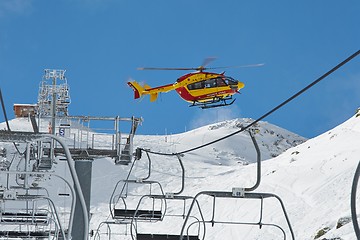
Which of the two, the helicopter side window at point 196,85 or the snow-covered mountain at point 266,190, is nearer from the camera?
the snow-covered mountain at point 266,190

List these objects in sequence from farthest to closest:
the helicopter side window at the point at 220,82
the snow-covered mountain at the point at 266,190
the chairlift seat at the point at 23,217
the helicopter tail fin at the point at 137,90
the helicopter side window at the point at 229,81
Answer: the helicopter tail fin at the point at 137,90 < the helicopter side window at the point at 229,81 < the helicopter side window at the point at 220,82 < the snow-covered mountain at the point at 266,190 < the chairlift seat at the point at 23,217

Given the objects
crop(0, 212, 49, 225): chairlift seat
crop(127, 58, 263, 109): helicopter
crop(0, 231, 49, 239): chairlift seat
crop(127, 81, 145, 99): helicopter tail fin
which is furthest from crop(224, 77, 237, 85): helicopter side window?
crop(0, 231, 49, 239): chairlift seat

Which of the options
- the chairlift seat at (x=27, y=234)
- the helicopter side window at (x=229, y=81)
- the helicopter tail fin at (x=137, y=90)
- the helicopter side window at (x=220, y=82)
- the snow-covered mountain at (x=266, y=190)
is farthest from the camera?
the helicopter tail fin at (x=137, y=90)

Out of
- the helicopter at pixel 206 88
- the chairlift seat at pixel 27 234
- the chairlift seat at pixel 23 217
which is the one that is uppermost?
the helicopter at pixel 206 88

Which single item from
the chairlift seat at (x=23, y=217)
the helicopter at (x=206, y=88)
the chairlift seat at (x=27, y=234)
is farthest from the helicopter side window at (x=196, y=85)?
the chairlift seat at (x=27, y=234)

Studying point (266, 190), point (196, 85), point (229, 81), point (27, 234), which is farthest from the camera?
point (266, 190)

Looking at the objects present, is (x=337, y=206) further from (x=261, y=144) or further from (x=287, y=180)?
(x=261, y=144)

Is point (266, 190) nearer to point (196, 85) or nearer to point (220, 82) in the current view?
point (220, 82)

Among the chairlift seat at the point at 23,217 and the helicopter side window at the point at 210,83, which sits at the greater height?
the helicopter side window at the point at 210,83

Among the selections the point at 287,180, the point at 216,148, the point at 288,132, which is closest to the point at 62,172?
the point at 287,180

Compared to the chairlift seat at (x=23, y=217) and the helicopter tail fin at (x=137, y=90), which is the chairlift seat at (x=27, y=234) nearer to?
the chairlift seat at (x=23, y=217)

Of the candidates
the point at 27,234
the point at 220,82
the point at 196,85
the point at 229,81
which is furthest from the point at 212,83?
the point at 27,234

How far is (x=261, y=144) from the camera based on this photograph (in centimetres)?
9494

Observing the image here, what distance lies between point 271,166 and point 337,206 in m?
15.1
